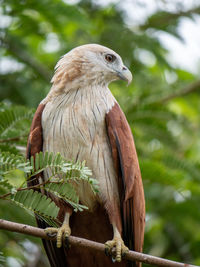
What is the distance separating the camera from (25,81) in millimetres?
8414

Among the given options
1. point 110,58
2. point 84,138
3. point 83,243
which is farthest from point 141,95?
point 83,243

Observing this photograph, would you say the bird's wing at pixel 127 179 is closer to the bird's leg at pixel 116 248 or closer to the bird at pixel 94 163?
the bird at pixel 94 163

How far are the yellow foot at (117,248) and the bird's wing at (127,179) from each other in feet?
0.88

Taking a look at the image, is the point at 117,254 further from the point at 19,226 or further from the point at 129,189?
the point at 19,226

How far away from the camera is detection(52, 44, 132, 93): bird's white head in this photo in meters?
5.88

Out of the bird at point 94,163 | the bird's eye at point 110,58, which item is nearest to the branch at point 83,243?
the bird at point 94,163

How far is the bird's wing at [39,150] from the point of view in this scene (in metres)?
5.44

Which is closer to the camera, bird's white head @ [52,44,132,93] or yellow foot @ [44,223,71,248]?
yellow foot @ [44,223,71,248]

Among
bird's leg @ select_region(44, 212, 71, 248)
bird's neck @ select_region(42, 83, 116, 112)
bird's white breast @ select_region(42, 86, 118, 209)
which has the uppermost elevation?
bird's neck @ select_region(42, 83, 116, 112)

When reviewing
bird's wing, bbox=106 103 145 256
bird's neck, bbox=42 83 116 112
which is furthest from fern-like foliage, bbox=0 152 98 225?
bird's neck, bbox=42 83 116 112

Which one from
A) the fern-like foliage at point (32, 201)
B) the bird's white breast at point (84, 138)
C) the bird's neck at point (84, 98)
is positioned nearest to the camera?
the fern-like foliage at point (32, 201)

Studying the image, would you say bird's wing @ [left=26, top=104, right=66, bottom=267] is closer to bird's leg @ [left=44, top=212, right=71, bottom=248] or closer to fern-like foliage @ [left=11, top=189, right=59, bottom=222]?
bird's leg @ [left=44, top=212, right=71, bottom=248]

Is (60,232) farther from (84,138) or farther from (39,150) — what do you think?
(84,138)


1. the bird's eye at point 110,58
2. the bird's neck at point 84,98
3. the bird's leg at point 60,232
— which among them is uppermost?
the bird's eye at point 110,58
